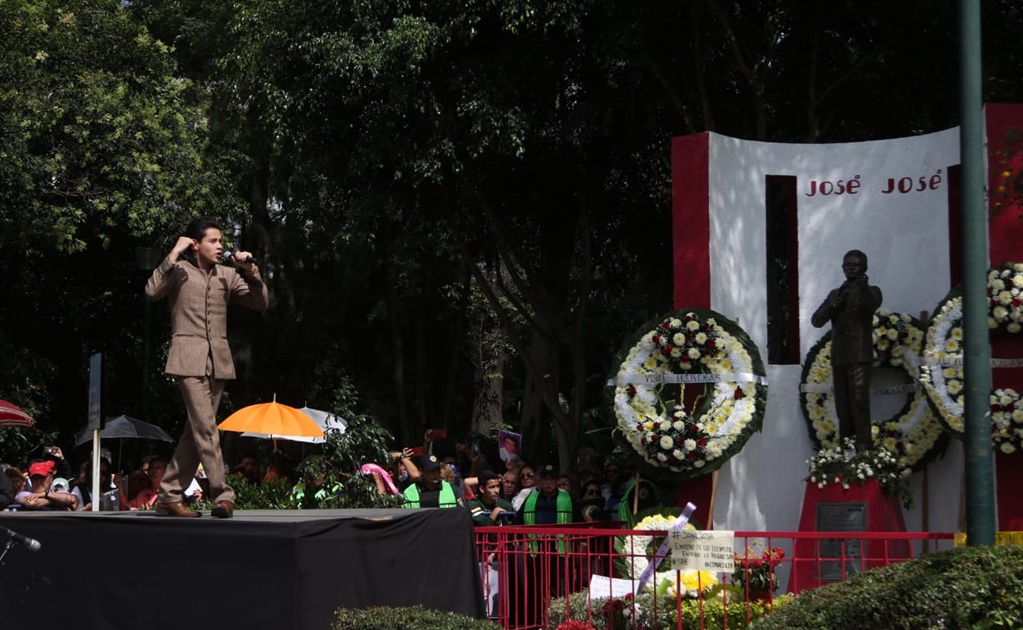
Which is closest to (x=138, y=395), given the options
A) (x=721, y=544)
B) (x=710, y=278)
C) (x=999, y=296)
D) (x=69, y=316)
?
(x=69, y=316)

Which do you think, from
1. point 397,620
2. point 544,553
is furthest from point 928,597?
point 544,553

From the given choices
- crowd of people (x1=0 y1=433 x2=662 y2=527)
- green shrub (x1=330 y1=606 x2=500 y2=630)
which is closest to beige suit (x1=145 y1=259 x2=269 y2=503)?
green shrub (x1=330 y1=606 x2=500 y2=630)

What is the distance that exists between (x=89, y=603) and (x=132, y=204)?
15.6m

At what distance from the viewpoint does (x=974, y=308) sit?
887 centimetres

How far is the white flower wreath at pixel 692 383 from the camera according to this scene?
48.8 feet

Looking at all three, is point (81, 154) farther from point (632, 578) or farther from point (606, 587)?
point (632, 578)

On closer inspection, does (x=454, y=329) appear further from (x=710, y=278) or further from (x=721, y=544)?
(x=721, y=544)

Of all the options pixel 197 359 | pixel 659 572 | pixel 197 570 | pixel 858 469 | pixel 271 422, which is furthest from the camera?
pixel 271 422

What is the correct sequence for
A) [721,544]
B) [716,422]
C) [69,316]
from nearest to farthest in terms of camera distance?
1. [721,544]
2. [716,422]
3. [69,316]

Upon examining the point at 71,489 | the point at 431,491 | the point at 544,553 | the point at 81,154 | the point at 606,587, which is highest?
the point at 81,154

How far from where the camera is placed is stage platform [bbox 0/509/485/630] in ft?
26.0

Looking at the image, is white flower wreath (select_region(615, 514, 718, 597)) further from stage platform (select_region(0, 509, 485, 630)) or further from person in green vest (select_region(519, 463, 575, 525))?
stage platform (select_region(0, 509, 485, 630))

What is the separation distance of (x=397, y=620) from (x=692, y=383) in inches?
317

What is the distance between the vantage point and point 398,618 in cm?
782
